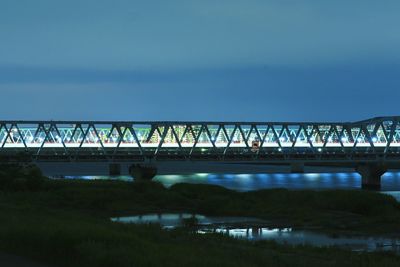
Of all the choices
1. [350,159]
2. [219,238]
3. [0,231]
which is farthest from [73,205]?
[350,159]

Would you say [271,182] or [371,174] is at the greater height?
[371,174]

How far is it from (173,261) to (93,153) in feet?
408

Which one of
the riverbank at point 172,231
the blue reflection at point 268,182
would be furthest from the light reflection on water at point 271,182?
the riverbank at point 172,231

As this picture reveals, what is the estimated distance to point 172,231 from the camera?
30.6m

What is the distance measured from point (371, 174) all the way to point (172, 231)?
111 metres

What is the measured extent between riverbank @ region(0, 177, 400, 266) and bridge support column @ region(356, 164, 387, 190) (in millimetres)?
67831

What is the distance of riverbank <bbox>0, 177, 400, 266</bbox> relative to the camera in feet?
62.4

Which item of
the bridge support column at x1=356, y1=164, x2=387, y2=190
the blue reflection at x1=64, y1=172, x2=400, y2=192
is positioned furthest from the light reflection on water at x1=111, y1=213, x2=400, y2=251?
the bridge support column at x1=356, y1=164, x2=387, y2=190

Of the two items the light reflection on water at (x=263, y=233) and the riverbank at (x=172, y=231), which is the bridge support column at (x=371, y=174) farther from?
the light reflection on water at (x=263, y=233)

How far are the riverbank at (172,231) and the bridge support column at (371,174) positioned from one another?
67.8m

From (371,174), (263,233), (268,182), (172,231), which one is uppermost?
(371,174)

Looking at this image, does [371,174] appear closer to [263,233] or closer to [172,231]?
[263,233]

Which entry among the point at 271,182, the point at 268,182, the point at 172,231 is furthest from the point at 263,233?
the point at 271,182

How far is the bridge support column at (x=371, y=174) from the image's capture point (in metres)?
129
